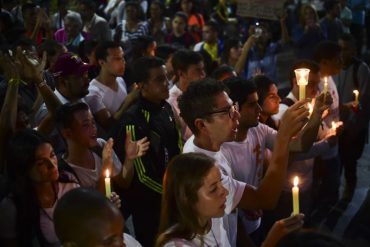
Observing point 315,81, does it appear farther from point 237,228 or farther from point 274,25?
point 274,25

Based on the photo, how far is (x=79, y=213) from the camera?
2699mm

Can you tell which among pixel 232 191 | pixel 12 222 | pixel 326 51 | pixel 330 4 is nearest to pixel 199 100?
pixel 232 191

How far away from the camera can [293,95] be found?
5844mm

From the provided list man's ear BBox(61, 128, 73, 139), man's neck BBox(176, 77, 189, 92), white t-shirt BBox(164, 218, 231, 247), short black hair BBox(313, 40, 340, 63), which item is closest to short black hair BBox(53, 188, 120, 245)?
white t-shirt BBox(164, 218, 231, 247)

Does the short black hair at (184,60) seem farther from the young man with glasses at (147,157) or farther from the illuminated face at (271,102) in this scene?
the young man with glasses at (147,157)

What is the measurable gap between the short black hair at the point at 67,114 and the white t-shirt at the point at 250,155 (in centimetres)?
96

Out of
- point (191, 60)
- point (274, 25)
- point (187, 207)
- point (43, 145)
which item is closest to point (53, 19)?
point (274, 25)

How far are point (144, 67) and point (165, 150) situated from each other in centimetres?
74

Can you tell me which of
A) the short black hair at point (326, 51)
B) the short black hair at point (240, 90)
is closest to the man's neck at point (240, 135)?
the short black hair at point (240, 90)

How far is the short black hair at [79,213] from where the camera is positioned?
267 centimetres

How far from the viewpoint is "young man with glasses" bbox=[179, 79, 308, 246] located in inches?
145

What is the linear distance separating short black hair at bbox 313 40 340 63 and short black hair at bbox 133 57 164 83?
2.04 meters

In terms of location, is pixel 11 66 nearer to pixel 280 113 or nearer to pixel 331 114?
pixel 280 113

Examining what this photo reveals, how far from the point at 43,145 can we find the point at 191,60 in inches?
101
